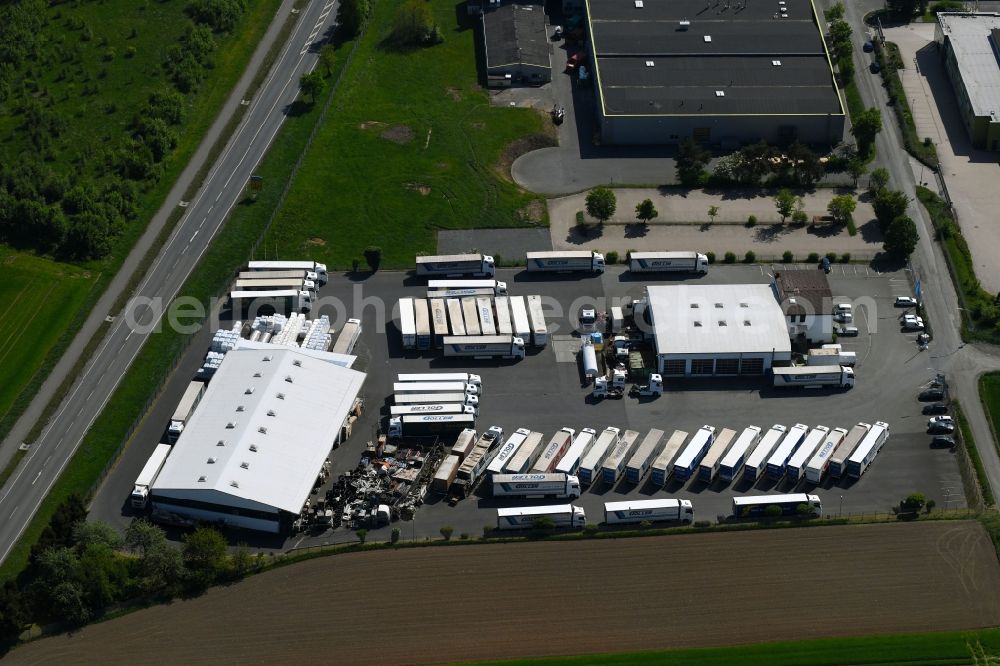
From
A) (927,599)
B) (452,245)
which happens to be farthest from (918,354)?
(452,245)

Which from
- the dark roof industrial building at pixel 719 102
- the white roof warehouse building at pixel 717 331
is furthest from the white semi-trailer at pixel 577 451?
the dark roof industrial building at pixel 719 102

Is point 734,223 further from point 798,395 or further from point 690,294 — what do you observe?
point 798,395

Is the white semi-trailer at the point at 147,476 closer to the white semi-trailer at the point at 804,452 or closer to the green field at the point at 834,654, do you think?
the green field at the point at 834,654

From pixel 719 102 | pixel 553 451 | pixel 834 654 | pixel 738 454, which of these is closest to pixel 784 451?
pixel 738 454

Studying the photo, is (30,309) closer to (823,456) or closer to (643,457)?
(643,457)

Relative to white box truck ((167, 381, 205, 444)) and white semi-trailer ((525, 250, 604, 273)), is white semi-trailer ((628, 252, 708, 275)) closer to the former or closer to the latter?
white semi-trailer ((525, 250, 604, 273))
